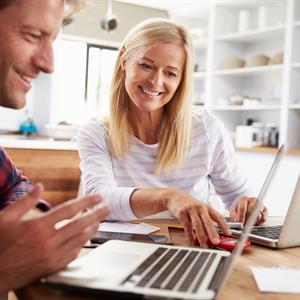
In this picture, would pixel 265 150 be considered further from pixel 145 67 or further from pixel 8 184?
pixel 8 184

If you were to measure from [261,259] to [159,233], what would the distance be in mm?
301

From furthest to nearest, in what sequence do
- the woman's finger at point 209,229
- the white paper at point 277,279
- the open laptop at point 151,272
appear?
the woman's finger at point 209,229
the white paper at point 277,279
the open laptop at point 151,272

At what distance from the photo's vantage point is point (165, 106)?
1.89 m

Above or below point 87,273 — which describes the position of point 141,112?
above

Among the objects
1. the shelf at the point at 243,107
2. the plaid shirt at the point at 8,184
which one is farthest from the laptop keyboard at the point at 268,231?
the shelf at the point at 243,107

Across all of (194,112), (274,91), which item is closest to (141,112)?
(194,112)

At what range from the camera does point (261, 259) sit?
3.24ft

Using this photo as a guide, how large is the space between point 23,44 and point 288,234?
71cm

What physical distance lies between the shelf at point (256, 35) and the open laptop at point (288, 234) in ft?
11.9

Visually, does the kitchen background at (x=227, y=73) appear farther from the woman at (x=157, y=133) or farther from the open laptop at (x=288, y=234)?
the open laptop at (x=288, y=234)

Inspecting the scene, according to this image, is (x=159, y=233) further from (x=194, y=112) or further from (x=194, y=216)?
(x=194, y=112)

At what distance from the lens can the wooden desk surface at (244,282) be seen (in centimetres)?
69

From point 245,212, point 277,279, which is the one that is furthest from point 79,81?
point 277,279

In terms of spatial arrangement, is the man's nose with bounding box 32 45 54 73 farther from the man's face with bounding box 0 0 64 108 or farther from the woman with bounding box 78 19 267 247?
the woman with bounding box 78 19 267 247
